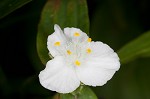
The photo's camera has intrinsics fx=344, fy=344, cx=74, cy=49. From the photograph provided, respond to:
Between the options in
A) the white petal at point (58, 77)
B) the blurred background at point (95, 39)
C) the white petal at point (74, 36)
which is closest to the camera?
the white petal at point (58, 77)

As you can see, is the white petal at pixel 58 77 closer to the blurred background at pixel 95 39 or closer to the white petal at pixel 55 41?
the white petal at pixel 55 41

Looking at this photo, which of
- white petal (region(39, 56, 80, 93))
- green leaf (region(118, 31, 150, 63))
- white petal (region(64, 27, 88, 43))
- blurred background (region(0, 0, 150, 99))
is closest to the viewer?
white petal (region(39, 56, 80, 93))

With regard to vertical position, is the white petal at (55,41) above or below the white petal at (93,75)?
above

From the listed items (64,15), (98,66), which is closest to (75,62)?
(98,66)

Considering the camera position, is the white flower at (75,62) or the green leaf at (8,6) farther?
the green leaf at (8,6)

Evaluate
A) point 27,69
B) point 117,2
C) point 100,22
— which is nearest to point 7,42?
point 27,69

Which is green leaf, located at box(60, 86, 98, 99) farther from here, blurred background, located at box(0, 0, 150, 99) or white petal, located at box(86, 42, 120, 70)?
blurred background, located at box(0, 0, 150, 99)

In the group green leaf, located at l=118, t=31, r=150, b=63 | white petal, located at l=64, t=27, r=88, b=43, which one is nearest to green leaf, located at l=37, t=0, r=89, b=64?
white petal, located at l=64, t=27, r=88, b=43

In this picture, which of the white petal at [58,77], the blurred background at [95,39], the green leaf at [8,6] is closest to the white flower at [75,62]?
the white petal at [58,77]
